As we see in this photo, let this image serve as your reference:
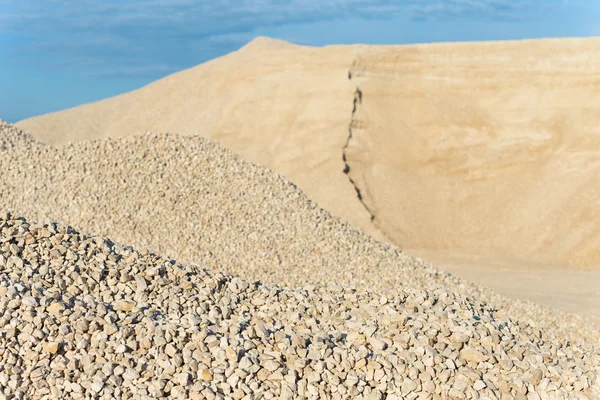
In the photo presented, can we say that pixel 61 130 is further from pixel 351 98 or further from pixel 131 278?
pixel 131 278

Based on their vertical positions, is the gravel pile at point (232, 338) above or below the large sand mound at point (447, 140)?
above

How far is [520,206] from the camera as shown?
58.2 feet

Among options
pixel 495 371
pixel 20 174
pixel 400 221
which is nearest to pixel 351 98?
pixel 400 221

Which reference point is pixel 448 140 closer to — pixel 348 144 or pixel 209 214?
Result: pixel 348 144

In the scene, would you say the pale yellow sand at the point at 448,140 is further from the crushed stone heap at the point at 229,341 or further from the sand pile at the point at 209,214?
the crushed stone heap at the point at 229,341

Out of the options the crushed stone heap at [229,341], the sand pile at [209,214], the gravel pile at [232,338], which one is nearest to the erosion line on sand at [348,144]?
the sand pile at [209,214]

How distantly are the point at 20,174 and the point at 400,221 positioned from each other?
335 inches

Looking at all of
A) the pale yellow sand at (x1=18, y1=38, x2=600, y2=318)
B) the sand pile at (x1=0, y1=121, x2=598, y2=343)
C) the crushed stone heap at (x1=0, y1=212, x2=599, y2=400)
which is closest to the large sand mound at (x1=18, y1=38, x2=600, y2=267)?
the pale yellow sand at (x1=18, y1=38, x2=600, y2=318)

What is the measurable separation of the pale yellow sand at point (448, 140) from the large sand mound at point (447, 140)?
1.2 inches

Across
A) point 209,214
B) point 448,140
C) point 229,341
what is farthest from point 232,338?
point 448,140

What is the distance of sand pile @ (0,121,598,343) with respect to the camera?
35.3 feet

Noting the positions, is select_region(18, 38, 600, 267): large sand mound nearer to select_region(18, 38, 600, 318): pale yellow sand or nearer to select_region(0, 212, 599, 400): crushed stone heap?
select_region(18, 38, 600, 318): pale yellow sand

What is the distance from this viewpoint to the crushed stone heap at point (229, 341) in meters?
4.91

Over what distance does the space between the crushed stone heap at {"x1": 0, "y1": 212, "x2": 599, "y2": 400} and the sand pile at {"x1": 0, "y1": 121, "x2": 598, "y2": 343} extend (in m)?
3.81
